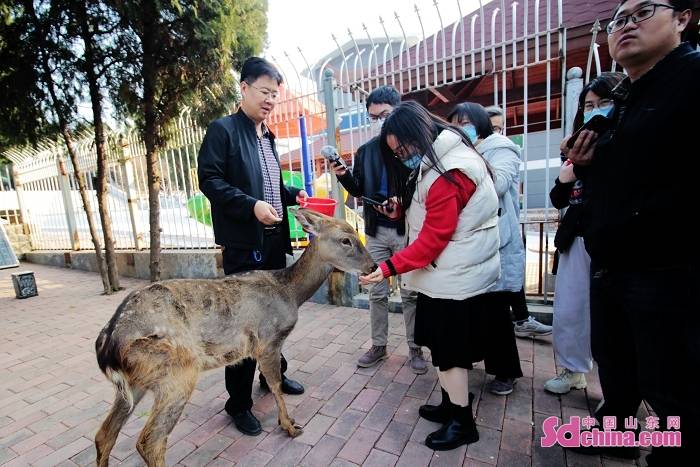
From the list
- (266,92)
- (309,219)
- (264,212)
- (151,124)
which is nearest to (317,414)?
(309,219)

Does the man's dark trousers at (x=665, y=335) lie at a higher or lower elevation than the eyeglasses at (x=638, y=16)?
lower

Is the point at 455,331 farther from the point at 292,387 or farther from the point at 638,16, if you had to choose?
the point at 638,16

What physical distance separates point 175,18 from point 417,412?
22.5 ft

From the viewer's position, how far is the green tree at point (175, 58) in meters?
5.95

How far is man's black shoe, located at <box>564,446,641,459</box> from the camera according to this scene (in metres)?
2.31

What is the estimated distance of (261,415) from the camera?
306 centimetres

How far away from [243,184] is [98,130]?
595 cm

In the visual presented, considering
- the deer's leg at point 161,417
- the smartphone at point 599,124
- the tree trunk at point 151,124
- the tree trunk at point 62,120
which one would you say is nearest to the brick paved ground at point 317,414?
the deer's leg at point 161,417

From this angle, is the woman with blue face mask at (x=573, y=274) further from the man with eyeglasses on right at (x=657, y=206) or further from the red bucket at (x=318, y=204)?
the red bucket at (x=318, y=204)

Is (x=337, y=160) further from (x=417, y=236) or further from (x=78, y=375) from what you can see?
(x=78, y=375)

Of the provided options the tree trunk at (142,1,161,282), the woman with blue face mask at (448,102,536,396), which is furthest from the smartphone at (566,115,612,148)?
the tree trunk at (142,1,161,282)

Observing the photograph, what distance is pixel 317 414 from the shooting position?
301 centimetres

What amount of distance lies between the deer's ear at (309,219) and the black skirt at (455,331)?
1128mm

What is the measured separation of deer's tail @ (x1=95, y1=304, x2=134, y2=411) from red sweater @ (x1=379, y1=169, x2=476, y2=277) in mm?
1720
